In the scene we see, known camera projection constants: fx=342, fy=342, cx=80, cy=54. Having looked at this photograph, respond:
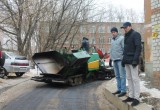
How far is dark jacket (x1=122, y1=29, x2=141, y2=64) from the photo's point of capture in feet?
27.7

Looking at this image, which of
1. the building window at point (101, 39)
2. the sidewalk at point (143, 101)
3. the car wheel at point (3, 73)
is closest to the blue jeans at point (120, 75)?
the sidewalk at point (143, 101)

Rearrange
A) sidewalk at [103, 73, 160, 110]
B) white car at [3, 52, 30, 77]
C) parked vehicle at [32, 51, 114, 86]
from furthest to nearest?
white car at [3, 52, 30, 77]
parked vehicle at [32, 51, 114, 86]
sidewalk at [103, 73, 160, 110]

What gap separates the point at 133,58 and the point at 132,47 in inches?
11.8

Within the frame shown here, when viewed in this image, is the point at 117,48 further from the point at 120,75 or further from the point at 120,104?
the point at 120,104

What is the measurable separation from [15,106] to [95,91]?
4.66 m

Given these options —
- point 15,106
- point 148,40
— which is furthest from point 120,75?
point 148,40

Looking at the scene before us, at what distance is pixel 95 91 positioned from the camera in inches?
557

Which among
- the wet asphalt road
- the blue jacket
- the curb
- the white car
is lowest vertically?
the wet asphalt road

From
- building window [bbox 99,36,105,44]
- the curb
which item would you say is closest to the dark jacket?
the curb

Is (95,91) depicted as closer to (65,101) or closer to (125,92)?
(65,101)

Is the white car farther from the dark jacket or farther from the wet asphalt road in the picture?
the dark jacket

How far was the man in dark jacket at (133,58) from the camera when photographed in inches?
334

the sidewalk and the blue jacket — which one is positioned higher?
the blue jacket

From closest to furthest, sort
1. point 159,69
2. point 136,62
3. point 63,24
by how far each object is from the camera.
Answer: point 136,62, point 159,69, point 63,24
